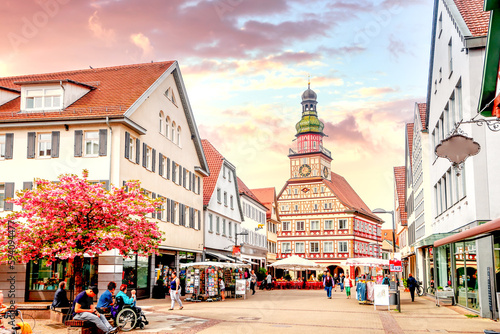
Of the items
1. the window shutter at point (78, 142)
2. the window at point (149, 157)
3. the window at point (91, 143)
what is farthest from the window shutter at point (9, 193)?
the window at point (149, 157)

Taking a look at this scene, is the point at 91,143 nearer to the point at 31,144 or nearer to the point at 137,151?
the point at 137,151

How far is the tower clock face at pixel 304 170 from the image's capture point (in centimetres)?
8788

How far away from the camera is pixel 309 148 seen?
9550cm

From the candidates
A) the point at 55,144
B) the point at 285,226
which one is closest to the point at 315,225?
the point at 285,226

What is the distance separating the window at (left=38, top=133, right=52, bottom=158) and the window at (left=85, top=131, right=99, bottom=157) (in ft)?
6.05

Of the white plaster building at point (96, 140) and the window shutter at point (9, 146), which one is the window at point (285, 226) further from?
the window shutter at point (9, 146)

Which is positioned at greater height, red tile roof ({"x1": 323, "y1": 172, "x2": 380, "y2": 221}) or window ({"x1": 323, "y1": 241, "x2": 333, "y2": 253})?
red tile roof ({"x1": 323, "y1": 172, "x2": 380, "y2": 221})

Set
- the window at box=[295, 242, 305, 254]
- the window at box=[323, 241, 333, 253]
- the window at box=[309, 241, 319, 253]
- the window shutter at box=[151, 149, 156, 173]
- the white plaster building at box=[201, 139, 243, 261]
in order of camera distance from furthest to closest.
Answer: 1. the window at box=[295, 242, 305, 254]
2. the window at box=[309, 241, 319, 253]
3. the window at box=[323, 241, 333, 253]
4. the white plaster building at box=[201, 139, 243, 261]
5. the window shutter at box=[151, 149, 156, 173]

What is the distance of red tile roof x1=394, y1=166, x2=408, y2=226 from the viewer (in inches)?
2674

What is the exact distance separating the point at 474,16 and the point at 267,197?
50546 millimetres

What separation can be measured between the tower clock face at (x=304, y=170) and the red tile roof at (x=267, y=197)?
45.5ft

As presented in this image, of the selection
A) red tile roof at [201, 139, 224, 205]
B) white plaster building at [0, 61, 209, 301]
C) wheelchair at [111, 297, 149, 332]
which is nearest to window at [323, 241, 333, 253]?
red tile roof at [201, 139, 224, 205]

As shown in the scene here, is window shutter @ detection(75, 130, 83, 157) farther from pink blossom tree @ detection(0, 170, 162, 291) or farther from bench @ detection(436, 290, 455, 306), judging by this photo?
bench @ detection(436, 290, 455, 306)

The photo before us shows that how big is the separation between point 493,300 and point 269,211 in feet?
166
